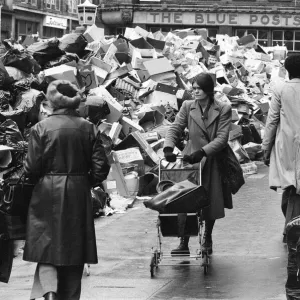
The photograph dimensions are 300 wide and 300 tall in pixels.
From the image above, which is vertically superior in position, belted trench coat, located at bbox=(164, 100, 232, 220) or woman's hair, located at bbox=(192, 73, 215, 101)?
woman's hair, located at bbox=(192, 73, 215, 101)

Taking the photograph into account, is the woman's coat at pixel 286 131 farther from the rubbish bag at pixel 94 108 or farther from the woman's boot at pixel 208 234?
the rubbish bag at pixel 94 108

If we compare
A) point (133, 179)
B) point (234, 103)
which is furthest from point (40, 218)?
point (234, 103)

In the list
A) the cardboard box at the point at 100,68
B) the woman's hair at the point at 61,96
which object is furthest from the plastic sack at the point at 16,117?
the woman's hair at the point at 61,96

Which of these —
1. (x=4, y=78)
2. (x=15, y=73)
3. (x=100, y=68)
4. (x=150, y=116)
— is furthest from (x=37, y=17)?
(x=4, y=78)

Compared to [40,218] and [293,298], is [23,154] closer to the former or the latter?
[40,218]

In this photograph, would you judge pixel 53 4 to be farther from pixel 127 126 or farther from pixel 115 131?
pixel 115 131

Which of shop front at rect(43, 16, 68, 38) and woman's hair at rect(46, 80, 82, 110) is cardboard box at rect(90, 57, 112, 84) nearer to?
woman's hair at rect(46, 80, 82, 110)

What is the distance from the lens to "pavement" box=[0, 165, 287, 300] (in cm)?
729

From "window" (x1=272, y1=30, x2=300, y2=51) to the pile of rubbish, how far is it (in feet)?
84.5

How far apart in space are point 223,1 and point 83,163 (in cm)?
4671

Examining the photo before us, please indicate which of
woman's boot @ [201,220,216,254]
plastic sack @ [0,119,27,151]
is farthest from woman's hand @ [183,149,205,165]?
plastic sack @ [0,119,27,151]

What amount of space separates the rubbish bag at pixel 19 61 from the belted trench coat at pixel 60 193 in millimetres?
8243

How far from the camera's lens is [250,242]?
31.7ft

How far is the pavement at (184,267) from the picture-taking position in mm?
7285
